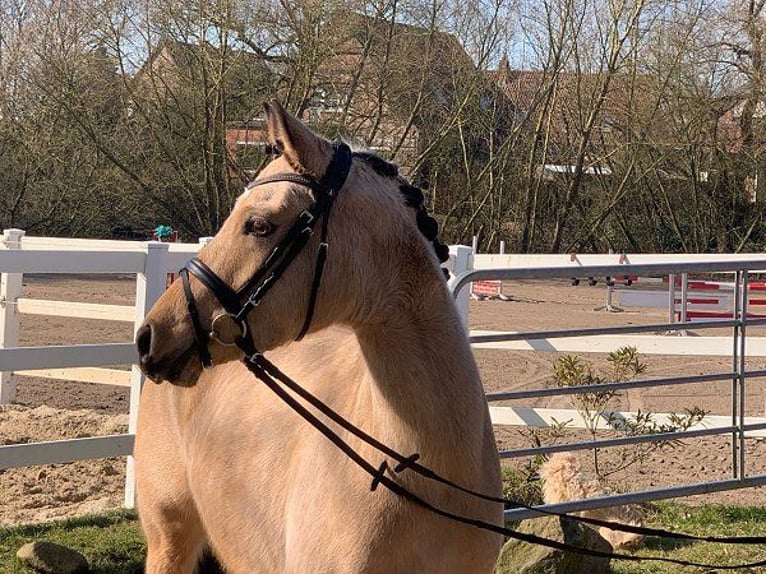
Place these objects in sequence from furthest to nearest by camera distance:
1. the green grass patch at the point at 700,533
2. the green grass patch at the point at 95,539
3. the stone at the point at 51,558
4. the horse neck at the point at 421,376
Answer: the green grass patch at the point at 700,533, the green grass patch at the point at 95,539, the stone at the point at 51,558, the horse neck at the point at 421,376

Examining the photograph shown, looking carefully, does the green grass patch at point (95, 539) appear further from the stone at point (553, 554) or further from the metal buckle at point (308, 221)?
the metal buckle at point (308, 221)

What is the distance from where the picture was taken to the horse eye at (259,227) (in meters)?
2.59

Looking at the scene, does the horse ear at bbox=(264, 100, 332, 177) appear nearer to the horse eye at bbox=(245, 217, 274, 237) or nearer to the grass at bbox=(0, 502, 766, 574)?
the horse eye at bbox=(245, 217, 274, 237)

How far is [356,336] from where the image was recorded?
2842 millimetres

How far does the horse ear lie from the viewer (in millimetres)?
2555

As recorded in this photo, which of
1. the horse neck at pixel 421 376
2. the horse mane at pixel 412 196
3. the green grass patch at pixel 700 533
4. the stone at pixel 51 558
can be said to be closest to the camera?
the horse neck at pixel 421 376

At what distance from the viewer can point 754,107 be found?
83.8 ft

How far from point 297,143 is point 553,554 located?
3.35 m

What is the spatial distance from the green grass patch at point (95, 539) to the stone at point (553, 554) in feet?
6.53

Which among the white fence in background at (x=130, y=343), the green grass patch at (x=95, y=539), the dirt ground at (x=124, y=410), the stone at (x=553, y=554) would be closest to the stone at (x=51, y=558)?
the green grass patch at (x=95, y=539)

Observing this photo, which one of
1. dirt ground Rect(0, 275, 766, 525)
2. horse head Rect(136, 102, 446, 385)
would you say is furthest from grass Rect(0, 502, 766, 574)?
horse head Rect(136, 102, 446, 385)

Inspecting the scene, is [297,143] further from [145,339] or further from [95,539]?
[95,539]

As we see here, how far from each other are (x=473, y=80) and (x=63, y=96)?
962cm

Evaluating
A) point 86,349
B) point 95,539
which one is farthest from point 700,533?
point 86,349
